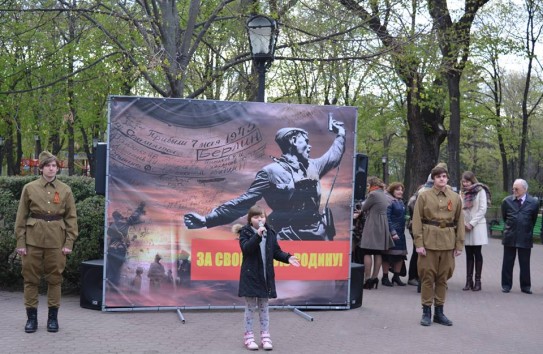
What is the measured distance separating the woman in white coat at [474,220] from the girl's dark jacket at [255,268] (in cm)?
506

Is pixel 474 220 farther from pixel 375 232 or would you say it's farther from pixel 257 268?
pixel 257 268

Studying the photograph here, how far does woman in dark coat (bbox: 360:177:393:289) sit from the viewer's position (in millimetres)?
10961

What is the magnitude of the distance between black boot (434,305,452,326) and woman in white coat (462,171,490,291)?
2.83 metres

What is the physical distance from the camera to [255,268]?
6887mm

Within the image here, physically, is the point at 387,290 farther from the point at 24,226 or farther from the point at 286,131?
the point at 24,226

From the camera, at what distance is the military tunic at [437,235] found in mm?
8195

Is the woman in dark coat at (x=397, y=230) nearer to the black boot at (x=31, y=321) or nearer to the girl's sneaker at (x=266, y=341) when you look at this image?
the girl's sneaker at (x=266, y=341)

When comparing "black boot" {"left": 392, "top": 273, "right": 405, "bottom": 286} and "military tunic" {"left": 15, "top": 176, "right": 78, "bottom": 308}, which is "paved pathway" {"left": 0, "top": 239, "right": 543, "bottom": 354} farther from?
"black boot" {"left": 392, "top": 273, "right": 405, "bottom": 286}

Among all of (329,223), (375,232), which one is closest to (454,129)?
(375,232)

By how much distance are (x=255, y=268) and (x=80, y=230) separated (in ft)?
10.5

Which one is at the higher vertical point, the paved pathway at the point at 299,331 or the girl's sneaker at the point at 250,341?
the girl's sneaker at the point at 250,341

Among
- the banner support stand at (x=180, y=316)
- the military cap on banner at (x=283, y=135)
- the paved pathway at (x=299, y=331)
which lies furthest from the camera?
the military cap on banner at (x=283, y=135)

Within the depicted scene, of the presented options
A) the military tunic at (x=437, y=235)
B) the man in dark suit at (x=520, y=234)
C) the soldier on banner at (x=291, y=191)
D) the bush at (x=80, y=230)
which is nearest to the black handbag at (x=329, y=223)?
the soldier on banner at (x=291, y=191)

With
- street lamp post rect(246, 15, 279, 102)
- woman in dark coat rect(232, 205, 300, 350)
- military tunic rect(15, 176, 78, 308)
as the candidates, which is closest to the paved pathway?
woman in dark coat rect(232, 205, 300, 350)
